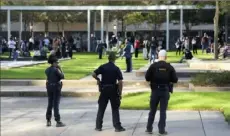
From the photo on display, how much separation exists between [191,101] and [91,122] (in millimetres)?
4265

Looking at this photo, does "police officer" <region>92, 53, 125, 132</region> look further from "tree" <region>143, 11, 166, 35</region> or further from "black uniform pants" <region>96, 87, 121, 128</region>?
"tree" <region>143, 11, 166, 35</region>

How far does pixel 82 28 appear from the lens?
7919 centimetres

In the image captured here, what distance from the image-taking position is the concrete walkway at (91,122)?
37.4ft

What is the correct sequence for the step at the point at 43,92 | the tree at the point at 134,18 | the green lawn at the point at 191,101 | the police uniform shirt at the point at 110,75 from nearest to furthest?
the police uniform shirt at the point at 110,75, the green lawn at the point at 191,101, the step at the point at 43,92, the tree at the point at 134,18

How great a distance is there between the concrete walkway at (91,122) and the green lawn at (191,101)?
23.3 inches

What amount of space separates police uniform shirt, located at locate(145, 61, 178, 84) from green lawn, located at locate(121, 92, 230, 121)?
10.8 ft

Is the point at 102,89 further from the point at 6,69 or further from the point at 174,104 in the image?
the point at 6,69

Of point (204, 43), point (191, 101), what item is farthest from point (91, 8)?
point (191, 101)

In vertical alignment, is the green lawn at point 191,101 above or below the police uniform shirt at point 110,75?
below

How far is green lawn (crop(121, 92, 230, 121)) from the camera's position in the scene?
14955 mm

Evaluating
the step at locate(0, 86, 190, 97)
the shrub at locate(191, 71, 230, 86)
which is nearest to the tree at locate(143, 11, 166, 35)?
the step at locate(0, 86, 190, 97)

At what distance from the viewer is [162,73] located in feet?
34.9

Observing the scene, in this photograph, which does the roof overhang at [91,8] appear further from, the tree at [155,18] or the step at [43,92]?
the step at [43,92]

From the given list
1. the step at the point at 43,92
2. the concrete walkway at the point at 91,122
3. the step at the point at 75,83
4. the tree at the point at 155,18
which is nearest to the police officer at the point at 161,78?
the concrete walkway at the point at 91,122
